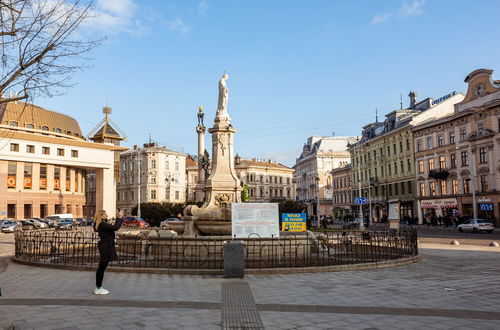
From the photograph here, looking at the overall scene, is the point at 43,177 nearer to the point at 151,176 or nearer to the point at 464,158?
the point at 151,176

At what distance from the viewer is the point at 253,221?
14828 millimetres

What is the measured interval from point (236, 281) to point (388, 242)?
28.8 feet

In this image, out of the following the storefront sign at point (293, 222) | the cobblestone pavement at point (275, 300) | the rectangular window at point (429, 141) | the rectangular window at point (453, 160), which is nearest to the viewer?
the cobblestone pavement at point (275, 300)

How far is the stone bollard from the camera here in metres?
11.7

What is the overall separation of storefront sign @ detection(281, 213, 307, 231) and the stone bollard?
1219 centimetres

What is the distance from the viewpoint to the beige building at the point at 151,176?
Result: 88.3 metres

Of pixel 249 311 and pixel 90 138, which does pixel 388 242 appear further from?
pixel 90 138

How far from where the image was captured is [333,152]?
9981 cm

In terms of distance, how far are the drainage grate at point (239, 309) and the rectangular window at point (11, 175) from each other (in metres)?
63.7

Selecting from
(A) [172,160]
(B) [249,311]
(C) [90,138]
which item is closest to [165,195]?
(A) [172,160]

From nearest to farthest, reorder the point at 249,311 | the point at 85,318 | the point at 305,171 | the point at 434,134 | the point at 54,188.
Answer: the point at 85,318 < the point at 249,311 < the point at 434,134 < the point at 54,188 < the point at 305,171

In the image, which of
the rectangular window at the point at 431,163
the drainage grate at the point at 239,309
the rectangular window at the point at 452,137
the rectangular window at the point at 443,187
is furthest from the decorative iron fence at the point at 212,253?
the rectangular window at the point at 431,163

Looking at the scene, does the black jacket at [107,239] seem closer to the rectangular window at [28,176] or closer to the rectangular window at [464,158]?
the rectangular window at [464,158]

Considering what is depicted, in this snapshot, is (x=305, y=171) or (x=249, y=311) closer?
(x=249, y=311)
